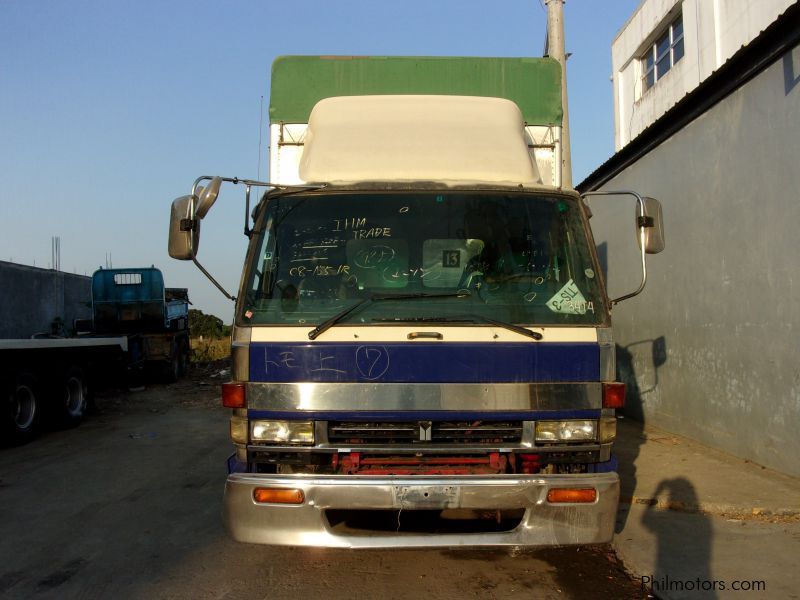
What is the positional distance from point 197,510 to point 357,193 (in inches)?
125

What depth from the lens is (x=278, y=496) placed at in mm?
3414

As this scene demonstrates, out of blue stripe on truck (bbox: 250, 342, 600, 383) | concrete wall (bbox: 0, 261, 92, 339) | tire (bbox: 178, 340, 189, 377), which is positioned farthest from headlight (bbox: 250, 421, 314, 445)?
tire (bbox: 178, 340, 189, 377)

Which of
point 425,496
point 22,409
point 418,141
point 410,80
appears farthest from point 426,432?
point 22,409

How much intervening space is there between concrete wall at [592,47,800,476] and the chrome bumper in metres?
3.45

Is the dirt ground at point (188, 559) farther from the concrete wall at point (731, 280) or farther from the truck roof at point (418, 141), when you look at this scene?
the concrete wall at point (731, 280)

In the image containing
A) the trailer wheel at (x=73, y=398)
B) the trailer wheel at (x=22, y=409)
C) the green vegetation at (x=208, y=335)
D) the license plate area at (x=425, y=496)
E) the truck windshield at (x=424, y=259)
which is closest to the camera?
the license plate area at (x=425, y=496)

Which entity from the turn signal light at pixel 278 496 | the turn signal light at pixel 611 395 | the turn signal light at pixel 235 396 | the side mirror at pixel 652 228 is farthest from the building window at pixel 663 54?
the turn signal light at pixel 278 496

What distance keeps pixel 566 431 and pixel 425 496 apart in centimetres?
86

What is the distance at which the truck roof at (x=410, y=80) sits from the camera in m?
5.34

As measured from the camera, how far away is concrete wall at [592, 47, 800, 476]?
5879 millimetres

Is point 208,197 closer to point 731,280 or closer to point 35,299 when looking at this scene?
point 731,280

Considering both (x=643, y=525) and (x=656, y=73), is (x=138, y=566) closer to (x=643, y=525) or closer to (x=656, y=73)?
(x=643, y=525)

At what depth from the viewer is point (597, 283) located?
3.83 m

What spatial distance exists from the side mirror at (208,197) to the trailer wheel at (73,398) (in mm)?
7500
